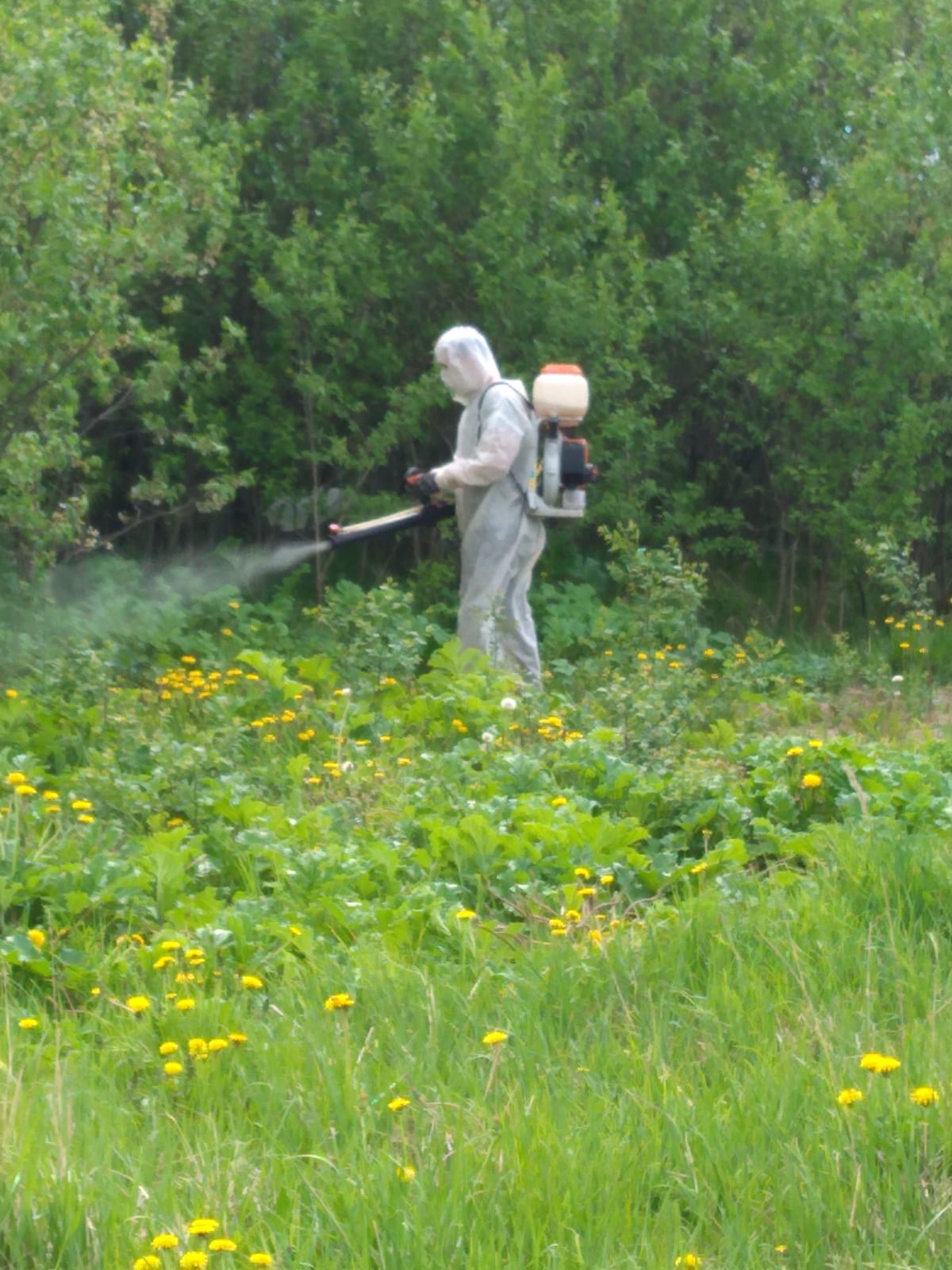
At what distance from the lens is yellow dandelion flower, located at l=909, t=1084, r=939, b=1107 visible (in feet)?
10.6

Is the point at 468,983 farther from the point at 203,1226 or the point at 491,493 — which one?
the point at 491,493

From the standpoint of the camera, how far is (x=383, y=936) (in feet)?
15.4

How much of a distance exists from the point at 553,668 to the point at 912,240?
163 inches

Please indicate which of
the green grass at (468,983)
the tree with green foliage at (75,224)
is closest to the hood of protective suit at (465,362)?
the tree with green foliage at (75,224)

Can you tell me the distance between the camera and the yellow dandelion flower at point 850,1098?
3.24 meters

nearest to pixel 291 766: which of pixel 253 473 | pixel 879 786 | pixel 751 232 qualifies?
pixel 879 786

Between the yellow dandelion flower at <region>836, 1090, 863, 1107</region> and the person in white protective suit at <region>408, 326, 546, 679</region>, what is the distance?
5.40 meters

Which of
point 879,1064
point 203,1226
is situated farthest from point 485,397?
point 203,1226

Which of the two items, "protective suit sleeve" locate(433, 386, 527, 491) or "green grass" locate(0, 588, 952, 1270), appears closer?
"green grass" locate(0, 588, 952, 1270)

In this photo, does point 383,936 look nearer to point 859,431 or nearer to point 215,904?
point 215,904

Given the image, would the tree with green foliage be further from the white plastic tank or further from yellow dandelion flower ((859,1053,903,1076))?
yellow dandelion flower ((859,1053,903,1076))

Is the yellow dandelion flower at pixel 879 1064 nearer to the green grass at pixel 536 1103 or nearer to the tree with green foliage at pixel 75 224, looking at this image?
the green grass at pixel 536 1103

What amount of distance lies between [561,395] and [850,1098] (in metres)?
5.78

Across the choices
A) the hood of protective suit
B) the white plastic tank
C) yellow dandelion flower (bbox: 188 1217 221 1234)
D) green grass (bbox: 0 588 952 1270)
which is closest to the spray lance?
the white plastic tank
